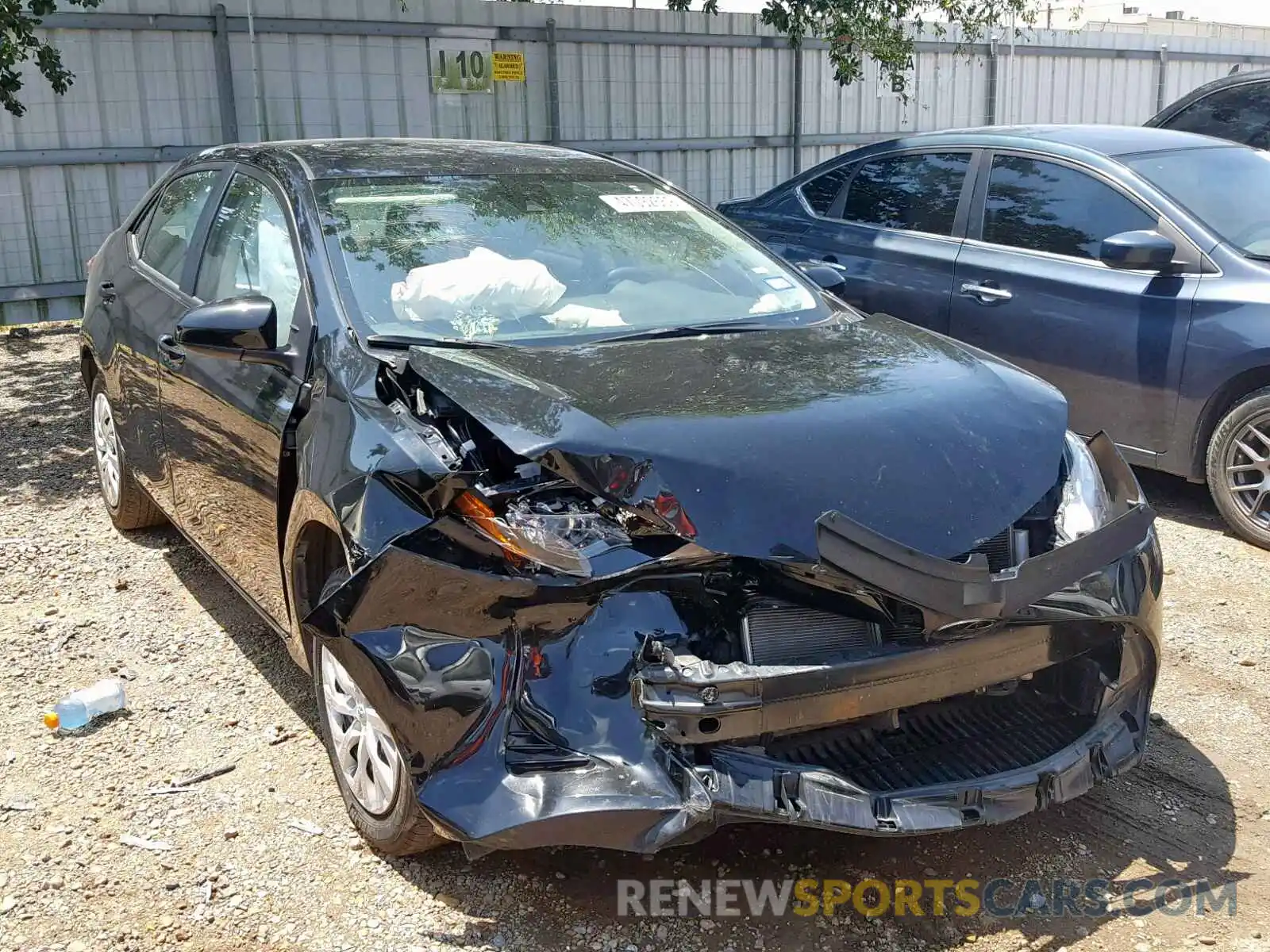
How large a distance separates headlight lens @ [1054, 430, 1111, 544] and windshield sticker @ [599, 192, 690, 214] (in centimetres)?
170

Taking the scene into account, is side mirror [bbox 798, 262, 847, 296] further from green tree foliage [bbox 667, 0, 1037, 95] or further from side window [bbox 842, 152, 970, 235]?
green tree foliage [bbox 667, 0, 1037, 95]

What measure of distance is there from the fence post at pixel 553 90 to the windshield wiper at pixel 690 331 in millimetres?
7973

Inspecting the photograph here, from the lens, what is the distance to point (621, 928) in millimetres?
2748

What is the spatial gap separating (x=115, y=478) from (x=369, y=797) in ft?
9.46

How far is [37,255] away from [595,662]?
8.38 m

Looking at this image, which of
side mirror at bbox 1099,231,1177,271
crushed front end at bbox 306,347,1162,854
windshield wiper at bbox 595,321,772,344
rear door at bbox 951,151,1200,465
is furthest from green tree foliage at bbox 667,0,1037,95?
crushed front end at bbox 306,347,1162,854

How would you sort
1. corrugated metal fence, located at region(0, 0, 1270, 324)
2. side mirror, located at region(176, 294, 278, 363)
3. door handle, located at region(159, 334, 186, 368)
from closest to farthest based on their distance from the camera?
1. side mirror, located at region(176, 294, 278, 363)
2. door handle, located at region(159, 334, 186, 368)
3. corrugated metal fence, located at region(0, 0, 1270, 324)

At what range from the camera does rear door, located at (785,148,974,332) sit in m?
6.12

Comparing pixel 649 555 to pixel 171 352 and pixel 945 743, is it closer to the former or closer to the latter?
pixel 945 743

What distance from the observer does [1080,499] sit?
301 cm

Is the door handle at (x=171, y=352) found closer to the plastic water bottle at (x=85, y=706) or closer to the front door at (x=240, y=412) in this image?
the front door at (x=240, y=412)

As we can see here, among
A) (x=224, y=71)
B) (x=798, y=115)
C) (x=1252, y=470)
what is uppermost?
(x=224, y=71)

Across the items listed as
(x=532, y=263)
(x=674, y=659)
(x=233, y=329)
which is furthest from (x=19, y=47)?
(x=674, y=659)

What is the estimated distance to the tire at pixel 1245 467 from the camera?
4.99 meters
